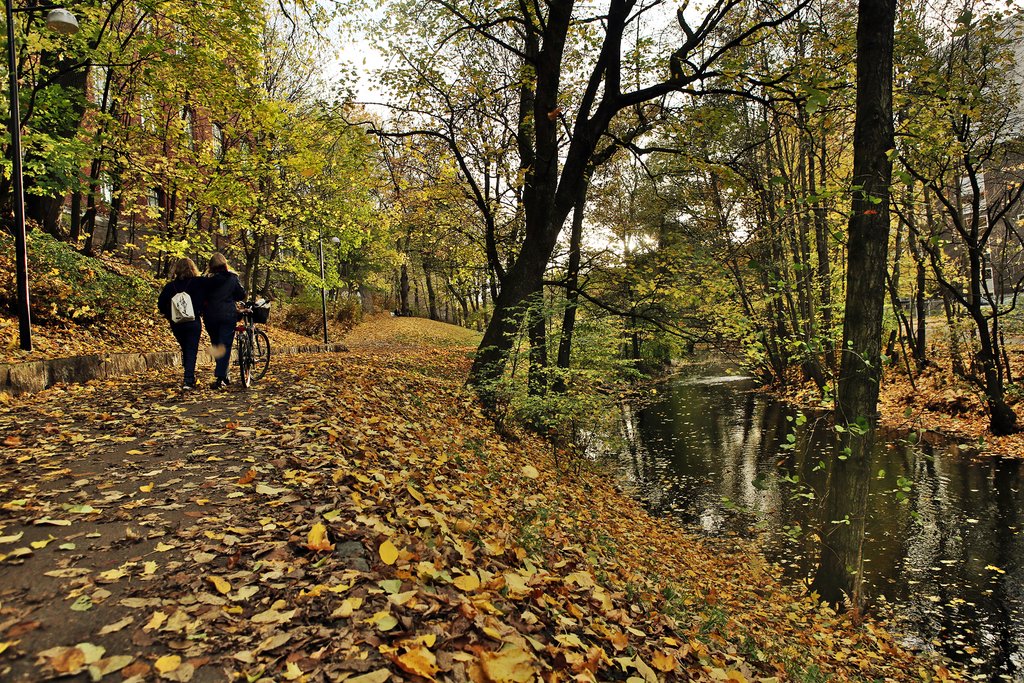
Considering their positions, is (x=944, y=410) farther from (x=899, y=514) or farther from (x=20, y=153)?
(x=20, y=153)

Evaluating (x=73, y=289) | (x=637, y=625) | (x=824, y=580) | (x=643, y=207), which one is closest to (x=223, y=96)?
(x=73, y=289)

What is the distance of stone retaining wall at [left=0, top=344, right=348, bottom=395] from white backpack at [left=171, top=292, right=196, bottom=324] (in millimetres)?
2271

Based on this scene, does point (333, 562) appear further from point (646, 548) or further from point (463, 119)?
point (463, 119)

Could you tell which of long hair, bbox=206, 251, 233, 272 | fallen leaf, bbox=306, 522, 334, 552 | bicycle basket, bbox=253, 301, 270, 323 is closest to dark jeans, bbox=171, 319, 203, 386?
long hair, bbox=206, 251, 233, 272

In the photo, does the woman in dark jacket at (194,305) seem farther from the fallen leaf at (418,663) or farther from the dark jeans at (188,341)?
the fallen leaf at (418,663)

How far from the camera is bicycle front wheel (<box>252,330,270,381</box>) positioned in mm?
9168

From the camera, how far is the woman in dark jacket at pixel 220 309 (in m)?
7.92

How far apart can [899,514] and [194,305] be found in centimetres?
1259

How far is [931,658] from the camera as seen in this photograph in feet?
19.3

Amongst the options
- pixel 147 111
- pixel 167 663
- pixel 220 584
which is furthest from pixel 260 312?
pixel 147 111

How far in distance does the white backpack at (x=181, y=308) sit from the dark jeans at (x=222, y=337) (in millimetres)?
416

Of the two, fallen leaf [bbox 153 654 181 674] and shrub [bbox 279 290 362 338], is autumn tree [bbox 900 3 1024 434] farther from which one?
shrub [bbox 279 290 362 338]

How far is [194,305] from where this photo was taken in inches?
307

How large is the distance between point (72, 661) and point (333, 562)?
1200 millimetres
